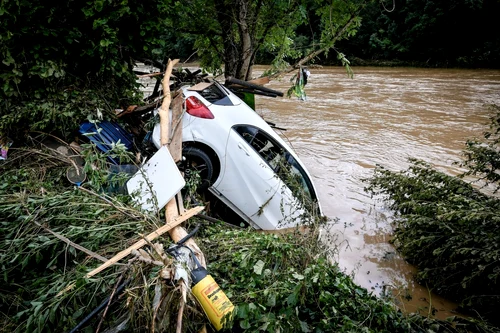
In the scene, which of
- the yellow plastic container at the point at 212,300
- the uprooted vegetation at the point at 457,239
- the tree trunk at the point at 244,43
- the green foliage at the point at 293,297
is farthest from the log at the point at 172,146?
the uprooted vegetation at the point at 457,239

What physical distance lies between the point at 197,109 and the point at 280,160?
4.71 ft

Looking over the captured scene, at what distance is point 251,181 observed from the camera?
502 centimetres

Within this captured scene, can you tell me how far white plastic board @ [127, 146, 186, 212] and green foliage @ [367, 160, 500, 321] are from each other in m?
3.16

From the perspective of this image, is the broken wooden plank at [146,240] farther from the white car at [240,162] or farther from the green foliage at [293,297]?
the white car at [240,162]

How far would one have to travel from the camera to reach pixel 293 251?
129 inches

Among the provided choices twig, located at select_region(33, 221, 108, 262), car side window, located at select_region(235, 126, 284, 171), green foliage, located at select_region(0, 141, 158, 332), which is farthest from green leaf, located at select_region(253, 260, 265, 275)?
car side window, located at select_region(235, 126, 284, 171)

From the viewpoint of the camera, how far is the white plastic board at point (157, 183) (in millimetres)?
3635

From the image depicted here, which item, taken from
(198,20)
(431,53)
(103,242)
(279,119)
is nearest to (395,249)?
(103,242)

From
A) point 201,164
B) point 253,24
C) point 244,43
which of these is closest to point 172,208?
point 201,164

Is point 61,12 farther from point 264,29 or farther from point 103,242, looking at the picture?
point 264,29

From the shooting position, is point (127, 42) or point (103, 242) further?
point (127, 42)

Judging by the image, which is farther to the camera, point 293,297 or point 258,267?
point 258,267

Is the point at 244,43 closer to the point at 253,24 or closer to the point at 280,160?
the point at 253,24

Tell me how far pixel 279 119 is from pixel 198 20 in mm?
6150
